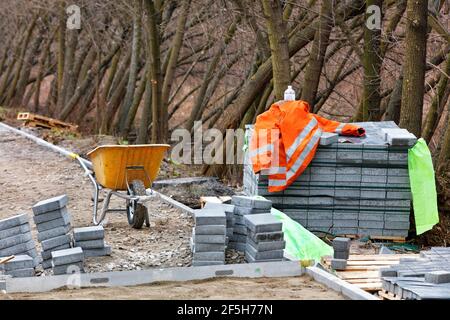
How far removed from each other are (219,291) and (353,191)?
5.14m

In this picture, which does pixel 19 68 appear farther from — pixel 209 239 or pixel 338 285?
pixel 338 285

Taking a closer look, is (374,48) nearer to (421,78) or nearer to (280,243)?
(421,78)

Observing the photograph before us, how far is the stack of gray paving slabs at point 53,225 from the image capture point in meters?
10.3

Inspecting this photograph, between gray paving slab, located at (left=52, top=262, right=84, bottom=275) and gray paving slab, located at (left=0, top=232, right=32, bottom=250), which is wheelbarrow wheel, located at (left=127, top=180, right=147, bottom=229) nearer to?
gray paving slab, located at (left=0, top=232, right=32, bottom=250)

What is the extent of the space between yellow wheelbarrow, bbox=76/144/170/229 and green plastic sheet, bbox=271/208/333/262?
183cm

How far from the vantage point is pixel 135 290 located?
870 cm

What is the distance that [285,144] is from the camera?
13.1 m

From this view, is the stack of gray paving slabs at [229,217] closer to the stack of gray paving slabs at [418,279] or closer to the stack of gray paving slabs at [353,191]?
the stack of gray paving slabs at [418,279]

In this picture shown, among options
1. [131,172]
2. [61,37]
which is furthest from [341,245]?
[61,37]

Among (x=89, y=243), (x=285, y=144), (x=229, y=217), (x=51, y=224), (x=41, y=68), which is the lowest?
(x=89, y=243)

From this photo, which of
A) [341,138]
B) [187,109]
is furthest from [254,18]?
[187,109]

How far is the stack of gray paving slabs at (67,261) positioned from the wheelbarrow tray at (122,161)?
262 centimetres

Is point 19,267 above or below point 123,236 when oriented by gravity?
below

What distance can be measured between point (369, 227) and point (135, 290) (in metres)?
5.41
